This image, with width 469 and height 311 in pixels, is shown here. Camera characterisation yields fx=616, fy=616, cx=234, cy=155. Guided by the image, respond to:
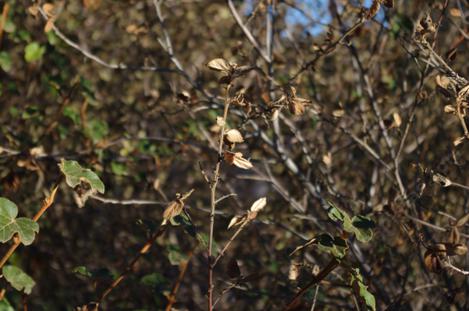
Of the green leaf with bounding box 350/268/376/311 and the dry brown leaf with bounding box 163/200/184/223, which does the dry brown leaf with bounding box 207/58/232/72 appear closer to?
the dry brown leaf with bounding box 163/200/184/223

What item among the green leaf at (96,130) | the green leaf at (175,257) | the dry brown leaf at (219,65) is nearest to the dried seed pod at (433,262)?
the dry brown leaf at (219,65)

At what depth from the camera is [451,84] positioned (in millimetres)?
1913

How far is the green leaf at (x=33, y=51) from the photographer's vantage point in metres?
2.90

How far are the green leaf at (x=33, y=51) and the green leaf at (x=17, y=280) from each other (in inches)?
49.3

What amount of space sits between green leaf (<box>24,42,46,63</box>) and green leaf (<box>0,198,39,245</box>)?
1.37 metres

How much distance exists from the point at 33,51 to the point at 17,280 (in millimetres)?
1336

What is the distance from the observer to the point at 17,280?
1.97 meters

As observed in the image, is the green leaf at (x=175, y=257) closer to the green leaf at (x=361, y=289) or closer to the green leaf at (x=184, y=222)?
the green leaf at (x=184, y=222)

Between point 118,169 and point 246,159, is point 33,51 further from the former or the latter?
point 246,159

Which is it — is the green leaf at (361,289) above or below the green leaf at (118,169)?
above

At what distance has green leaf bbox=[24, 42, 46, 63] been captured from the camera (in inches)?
114

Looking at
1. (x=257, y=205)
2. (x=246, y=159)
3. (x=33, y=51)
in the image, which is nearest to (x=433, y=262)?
(x=257, y=205)


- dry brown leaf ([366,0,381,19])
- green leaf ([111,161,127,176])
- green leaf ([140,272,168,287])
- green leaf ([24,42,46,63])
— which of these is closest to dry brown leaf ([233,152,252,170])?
dry brown leaf ([366,0,381,19])

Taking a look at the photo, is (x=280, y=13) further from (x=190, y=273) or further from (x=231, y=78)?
(x=231, y=78)
